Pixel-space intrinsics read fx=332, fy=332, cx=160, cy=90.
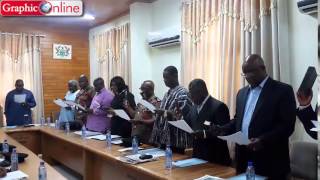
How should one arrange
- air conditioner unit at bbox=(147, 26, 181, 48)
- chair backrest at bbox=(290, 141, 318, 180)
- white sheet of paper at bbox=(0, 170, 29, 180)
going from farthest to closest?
air conditioner unit at bbox=(147, 26, 181, 48)
chair backrest at bbox=(290, 141, 318, 180)
white sheet of paper at bbox=(0, 170, 29, 180)

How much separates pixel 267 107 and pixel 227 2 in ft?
7.09

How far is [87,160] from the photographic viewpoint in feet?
12.5

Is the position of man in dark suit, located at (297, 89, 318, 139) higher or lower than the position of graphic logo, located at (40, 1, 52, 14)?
lower

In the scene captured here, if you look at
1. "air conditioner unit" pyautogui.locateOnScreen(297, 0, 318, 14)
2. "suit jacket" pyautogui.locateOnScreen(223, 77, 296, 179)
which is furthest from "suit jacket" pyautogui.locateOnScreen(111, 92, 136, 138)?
"air conditioner unit" pyautogui.locateOnScreen(297, 0, 318, 14)

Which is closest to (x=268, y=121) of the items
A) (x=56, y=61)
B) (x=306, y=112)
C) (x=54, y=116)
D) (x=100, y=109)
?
(x=306, y=112)

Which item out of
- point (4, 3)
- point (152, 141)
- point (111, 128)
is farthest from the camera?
point (111, 128)

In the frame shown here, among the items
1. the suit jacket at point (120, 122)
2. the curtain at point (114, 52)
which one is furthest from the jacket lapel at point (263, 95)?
the curtain at point (114, 52)

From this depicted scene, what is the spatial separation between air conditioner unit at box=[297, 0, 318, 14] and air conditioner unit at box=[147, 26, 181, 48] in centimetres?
220

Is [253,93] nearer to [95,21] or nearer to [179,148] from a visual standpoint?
[179,148]

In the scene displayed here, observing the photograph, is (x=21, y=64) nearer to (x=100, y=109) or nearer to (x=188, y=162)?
(x=100, y=109)

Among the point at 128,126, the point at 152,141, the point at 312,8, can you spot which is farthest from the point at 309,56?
the point at 128,126

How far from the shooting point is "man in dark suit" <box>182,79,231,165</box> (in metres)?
2.62

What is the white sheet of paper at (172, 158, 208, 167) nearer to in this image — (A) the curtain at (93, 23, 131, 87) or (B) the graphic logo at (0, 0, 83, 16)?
(B) the graphic logo at (0, 0, 83, 16)

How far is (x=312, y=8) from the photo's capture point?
9.62 ft
